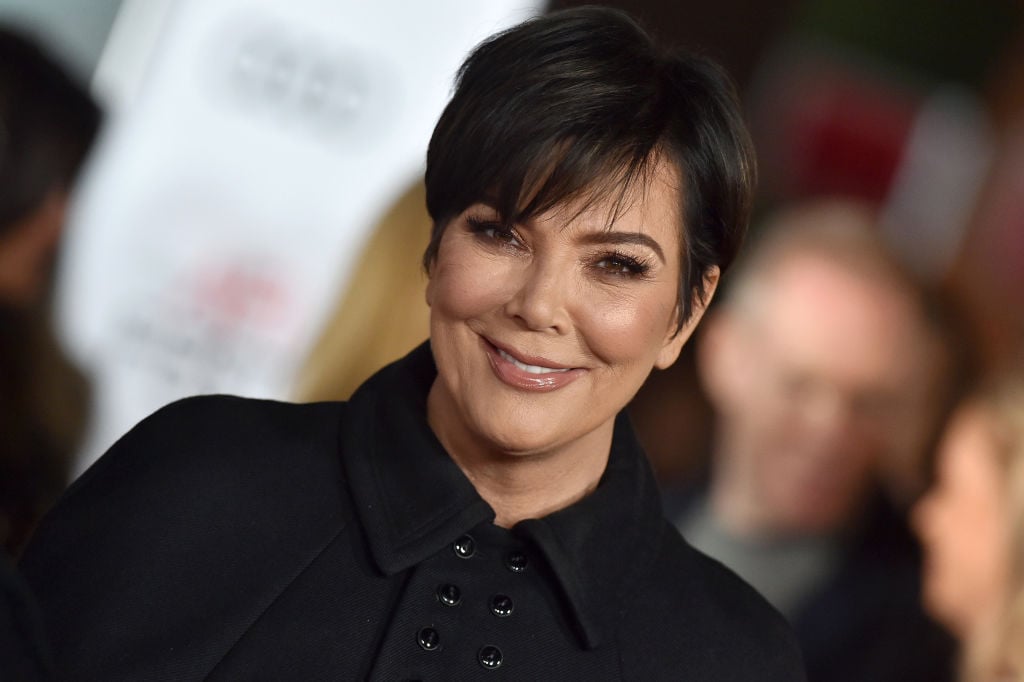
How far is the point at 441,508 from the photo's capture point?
61.7 inches

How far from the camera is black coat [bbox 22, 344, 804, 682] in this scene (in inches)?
59.6

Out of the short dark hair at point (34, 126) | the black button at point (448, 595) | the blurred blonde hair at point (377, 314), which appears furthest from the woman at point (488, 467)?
the short dark hair at point (34, 126)

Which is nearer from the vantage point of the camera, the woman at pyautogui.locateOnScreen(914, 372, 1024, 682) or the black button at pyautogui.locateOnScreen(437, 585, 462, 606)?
the black button at pyautogui.locateOnScreen(437, 585, 462, 606)

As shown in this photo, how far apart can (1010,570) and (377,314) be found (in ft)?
4.80

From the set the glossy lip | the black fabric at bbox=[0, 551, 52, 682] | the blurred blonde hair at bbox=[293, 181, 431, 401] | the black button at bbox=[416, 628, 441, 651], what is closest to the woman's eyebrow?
the glossy lip

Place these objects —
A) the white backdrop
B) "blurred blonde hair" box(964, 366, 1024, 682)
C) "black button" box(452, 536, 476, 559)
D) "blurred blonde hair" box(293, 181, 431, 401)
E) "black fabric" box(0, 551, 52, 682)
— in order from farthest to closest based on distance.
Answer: the white backdrop → "blurred blonde hair" box(964, 366, 1024, 682) → "blurred blonde hair" box(293, 181, 431, 401) → "black button" box(452, 536, 476, 559) → "black fabric" box(0, 551, 52, 682)

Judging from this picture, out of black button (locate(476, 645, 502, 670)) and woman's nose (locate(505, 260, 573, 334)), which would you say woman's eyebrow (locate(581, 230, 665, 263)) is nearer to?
woman's nose (locate(505, 260, 573, 334))

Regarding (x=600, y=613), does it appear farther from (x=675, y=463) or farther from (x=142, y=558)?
(x=675, y=463)

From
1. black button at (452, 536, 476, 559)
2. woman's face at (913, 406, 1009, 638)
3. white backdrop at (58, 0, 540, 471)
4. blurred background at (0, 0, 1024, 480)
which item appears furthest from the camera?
white backdrop at (58, 0, 540, 471)

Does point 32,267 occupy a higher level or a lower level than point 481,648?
lower

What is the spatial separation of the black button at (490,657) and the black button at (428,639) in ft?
0.15

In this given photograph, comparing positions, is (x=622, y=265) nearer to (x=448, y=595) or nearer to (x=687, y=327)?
(x=687, y=327)

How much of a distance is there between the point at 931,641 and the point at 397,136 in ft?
5.62

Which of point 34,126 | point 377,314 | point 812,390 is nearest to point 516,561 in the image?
point 377,314
